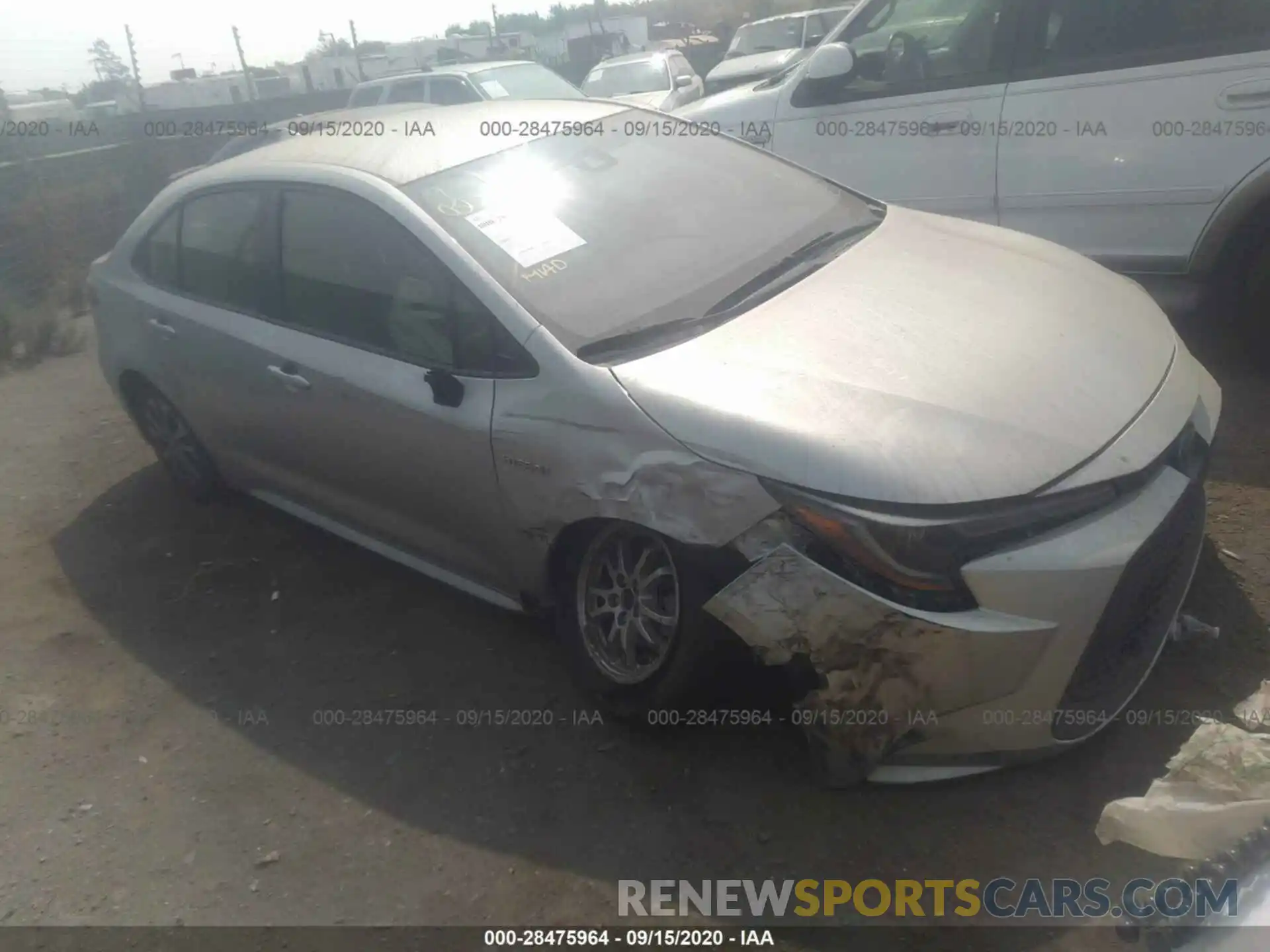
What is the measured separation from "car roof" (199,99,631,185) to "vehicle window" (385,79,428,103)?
791cm

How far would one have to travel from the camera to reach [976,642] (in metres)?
2.27

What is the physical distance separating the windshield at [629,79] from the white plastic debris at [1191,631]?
1207cm

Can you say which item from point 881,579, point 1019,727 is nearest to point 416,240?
point 881,579

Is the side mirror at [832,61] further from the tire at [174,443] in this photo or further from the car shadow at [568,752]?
the tire at [174,443]

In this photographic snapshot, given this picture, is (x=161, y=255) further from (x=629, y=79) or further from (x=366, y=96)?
(x=629, y=79)

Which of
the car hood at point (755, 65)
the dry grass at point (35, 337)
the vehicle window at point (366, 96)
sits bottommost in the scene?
the dry grass at point (35, 337)

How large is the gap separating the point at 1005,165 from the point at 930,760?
10.8 ft

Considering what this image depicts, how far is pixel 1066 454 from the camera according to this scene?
2.39 m

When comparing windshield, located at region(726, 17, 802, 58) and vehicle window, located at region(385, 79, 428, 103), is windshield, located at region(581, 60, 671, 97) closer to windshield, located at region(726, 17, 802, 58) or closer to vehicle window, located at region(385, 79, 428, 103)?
windshield, located at region(726, 17, 802, 58)

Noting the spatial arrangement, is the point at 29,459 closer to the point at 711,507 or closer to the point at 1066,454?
the point at 711,507

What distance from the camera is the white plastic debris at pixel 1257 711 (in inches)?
97.2

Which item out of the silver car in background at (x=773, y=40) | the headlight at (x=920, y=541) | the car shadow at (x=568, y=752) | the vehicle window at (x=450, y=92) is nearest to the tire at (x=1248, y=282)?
the car shadow at (x=568, y=752)

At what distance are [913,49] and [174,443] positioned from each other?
4097 mm

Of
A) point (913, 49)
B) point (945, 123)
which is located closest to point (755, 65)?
point (913, 49)
